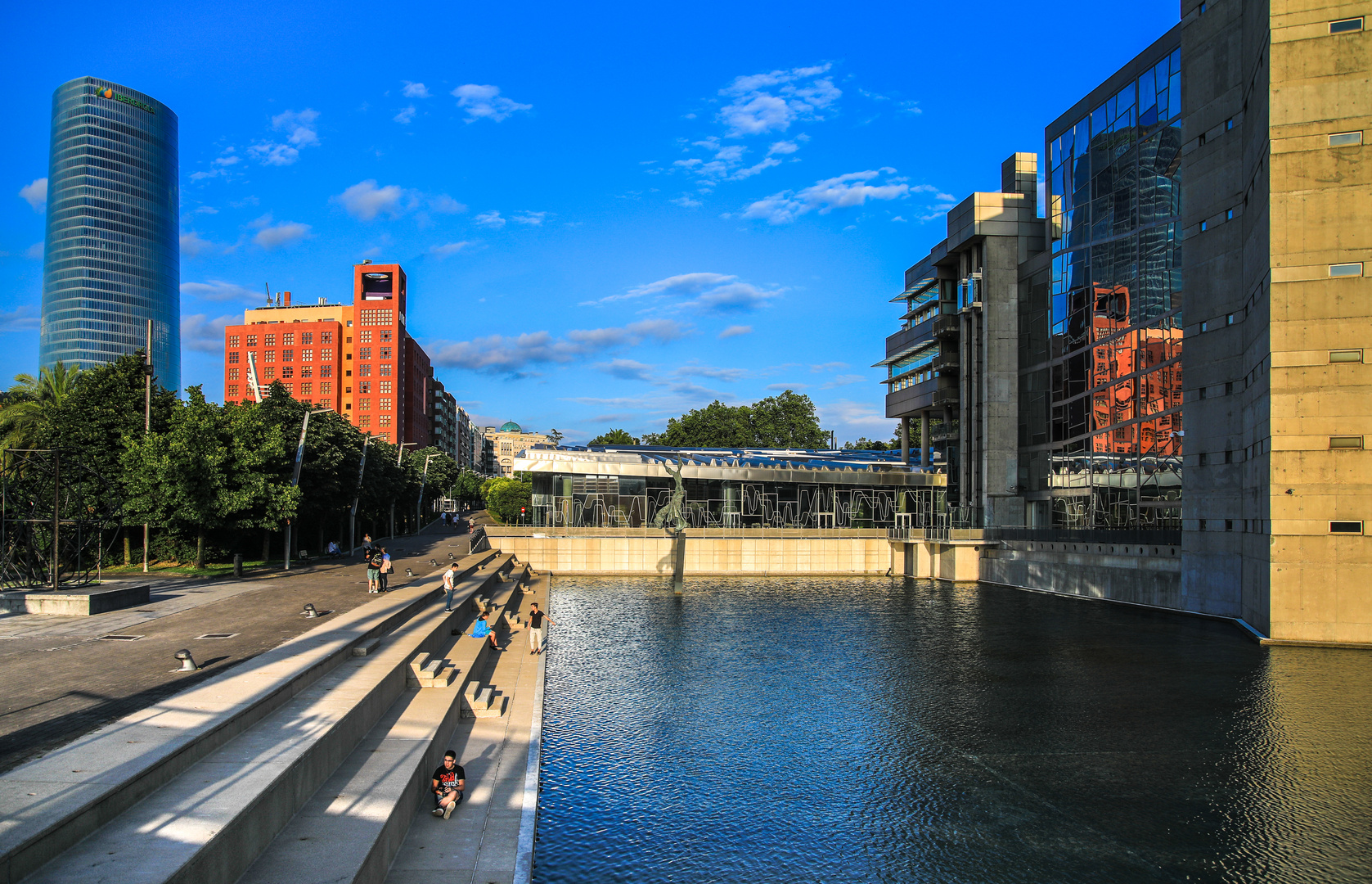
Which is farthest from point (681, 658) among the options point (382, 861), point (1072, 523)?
point (1072, 523)

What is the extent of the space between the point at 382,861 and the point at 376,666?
25.7ft

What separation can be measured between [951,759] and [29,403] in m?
56.6

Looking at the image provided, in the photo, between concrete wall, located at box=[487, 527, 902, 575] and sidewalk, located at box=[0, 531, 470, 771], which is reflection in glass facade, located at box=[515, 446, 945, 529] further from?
sidewalk, located at box=[0, 531, 470, 771]

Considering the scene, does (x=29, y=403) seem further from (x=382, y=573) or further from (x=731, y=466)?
(x=731, y=466)

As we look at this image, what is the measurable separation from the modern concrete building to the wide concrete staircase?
106 feet

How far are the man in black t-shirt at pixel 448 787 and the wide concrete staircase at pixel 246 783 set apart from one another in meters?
0.38

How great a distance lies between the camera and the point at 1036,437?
63000 millimetres

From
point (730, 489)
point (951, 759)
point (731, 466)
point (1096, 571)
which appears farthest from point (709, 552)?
point (951, 759)

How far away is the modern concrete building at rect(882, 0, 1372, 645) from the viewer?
30891 millimetres

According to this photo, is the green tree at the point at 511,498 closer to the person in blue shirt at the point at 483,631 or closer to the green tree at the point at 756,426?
the green tree at the point at 756,426

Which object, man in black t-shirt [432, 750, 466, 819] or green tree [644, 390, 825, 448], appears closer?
man in black t-shirt [432, 750, 466, 819]

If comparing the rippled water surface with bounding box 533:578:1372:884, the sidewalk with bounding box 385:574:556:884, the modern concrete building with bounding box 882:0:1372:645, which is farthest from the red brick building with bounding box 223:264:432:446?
the sidewalk with bounding box 385:574:556:884

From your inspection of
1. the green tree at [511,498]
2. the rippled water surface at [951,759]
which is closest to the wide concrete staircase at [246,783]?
the rippled water surface at [951,759]

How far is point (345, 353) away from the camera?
445ft
